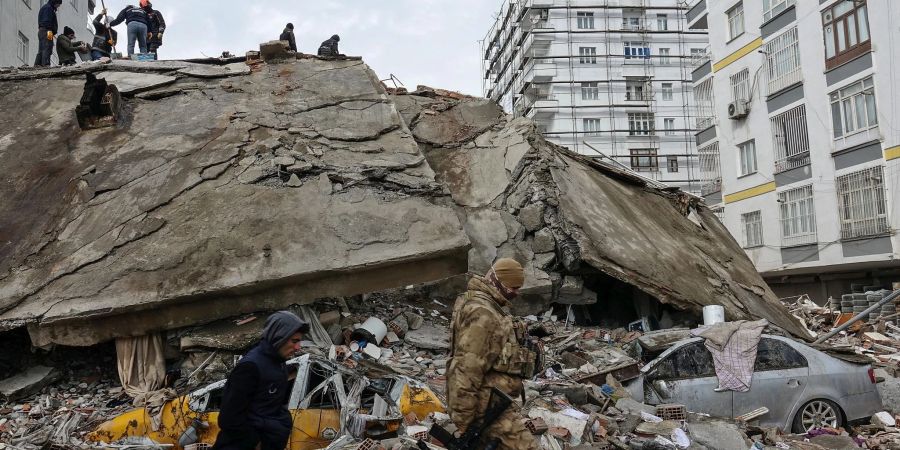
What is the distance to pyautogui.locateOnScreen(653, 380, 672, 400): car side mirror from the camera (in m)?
6.91

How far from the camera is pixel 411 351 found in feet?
26.1

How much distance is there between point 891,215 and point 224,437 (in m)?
20.0

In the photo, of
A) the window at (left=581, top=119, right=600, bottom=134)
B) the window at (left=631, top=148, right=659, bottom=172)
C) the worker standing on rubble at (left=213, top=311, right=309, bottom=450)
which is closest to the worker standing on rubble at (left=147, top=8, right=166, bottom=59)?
the worker standing on rubble at (left=213, top=311, right=309, bottom=450)

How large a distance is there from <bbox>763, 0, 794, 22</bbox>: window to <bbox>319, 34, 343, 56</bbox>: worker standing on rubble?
16.2 m

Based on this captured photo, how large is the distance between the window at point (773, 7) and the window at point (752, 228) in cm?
691

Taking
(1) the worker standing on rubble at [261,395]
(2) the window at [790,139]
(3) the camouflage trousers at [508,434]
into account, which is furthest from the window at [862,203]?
(1) the worker standing on rubble at [261,395]

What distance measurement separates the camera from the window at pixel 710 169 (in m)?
26.9

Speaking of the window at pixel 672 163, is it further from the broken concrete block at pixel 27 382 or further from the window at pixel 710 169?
the broken concrete block at pixel 27 382

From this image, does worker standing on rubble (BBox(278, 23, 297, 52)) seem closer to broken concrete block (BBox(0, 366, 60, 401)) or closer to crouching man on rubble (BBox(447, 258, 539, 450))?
broken concrete block (BBox(0, 366, 60, 401))

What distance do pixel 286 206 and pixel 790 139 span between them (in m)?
19.7

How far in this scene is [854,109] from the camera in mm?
19484

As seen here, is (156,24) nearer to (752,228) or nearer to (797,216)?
(797,216)

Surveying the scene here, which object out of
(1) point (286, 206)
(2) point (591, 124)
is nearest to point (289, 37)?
(1) point (286, 206)

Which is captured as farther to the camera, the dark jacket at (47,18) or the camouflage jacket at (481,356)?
the dark jacket at (47,18)
